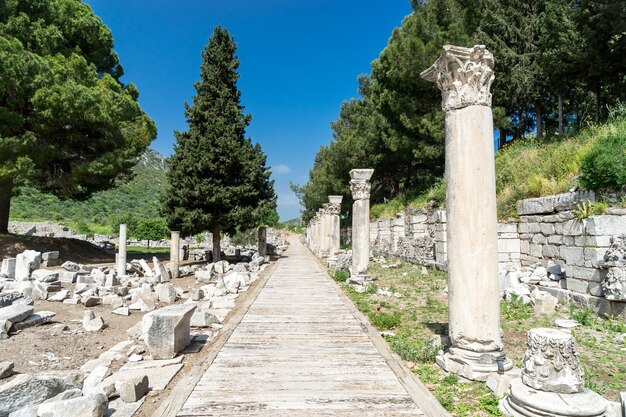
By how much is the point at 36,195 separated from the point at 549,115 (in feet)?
212

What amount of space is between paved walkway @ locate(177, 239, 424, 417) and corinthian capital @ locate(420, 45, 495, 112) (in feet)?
12.1

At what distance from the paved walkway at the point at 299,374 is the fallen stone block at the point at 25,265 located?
9747 mm

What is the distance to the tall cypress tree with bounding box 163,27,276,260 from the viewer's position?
17703mm

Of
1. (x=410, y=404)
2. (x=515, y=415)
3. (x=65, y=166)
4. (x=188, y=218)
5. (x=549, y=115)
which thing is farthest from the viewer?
(x=549, y=115)

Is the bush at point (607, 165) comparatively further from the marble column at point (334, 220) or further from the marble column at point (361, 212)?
the marble column at point (334, 220)

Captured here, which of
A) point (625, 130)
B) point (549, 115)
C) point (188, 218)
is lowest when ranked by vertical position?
point (188, 218)

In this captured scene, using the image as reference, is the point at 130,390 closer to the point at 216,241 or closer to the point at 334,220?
the point at 216,241

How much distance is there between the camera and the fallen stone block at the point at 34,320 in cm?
732

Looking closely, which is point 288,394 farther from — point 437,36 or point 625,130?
point 437,36

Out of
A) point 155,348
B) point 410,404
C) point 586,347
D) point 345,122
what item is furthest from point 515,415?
point 345,122

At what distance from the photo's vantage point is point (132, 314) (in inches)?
360

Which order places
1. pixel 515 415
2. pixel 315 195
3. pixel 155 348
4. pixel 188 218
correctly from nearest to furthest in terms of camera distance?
1. pixel 515 415
2. pixel 155 348
3. pixel 188 218
4. pixel 315 195

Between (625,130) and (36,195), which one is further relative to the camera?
(36,195)

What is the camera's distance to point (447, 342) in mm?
5715
